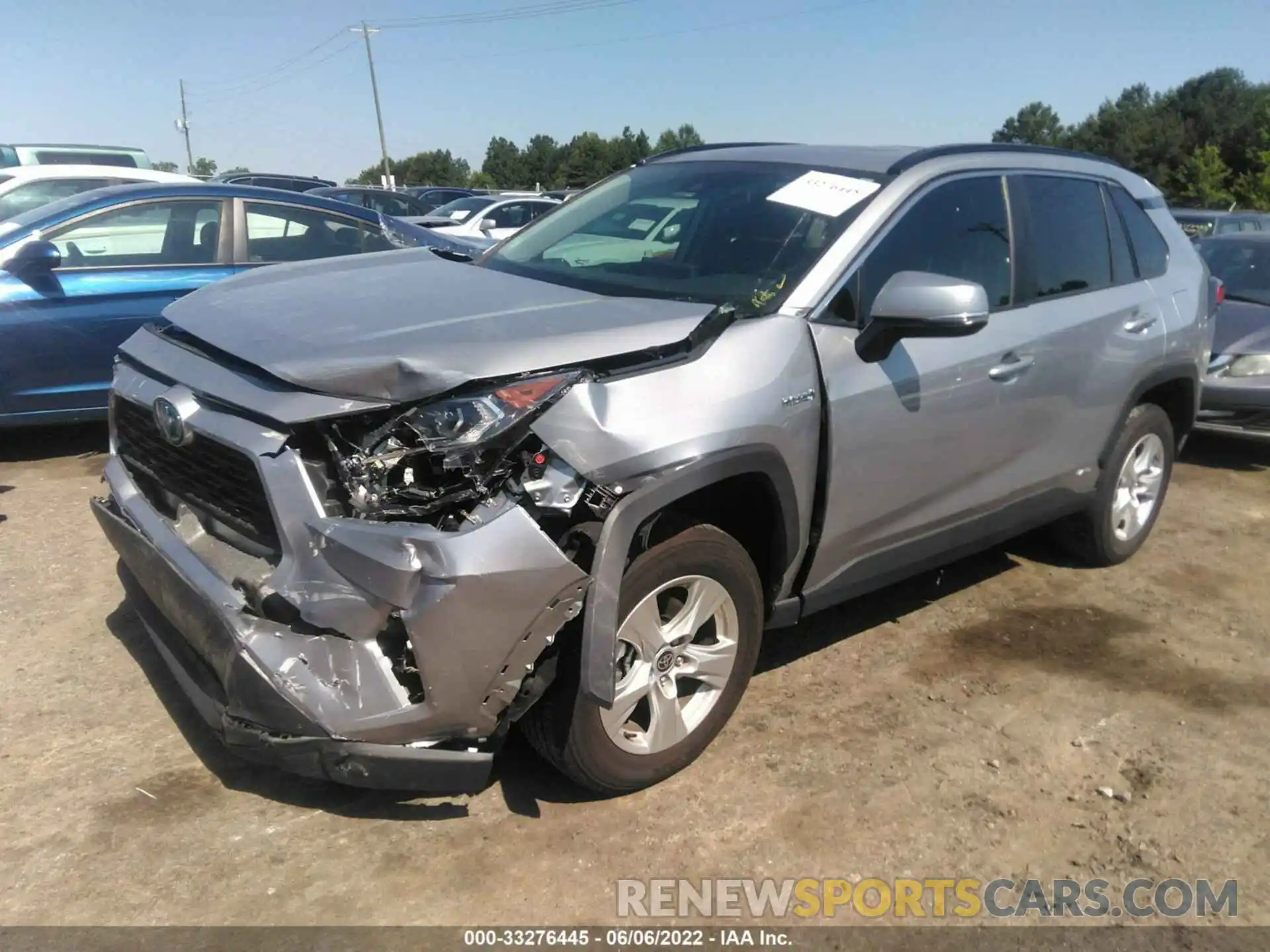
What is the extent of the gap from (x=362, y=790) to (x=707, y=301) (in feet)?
5.97

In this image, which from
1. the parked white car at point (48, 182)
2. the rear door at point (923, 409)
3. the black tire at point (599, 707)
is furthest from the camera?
the parked white car at point (48, 182)

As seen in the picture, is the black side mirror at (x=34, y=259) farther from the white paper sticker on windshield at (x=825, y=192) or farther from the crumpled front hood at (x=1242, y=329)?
the crumpled front hood at (x=1242, y=329)

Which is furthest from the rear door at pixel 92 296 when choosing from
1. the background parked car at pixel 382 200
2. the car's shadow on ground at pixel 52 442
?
the background parked car at pixel 382 200

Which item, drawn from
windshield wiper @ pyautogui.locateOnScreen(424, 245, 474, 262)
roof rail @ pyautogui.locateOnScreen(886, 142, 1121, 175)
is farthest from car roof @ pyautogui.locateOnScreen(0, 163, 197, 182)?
roof rail @ pyautogui.locateOnScreen(886, 142, 1121, 175)

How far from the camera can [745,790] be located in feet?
10.2

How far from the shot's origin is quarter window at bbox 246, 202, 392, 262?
Result: 638 cm

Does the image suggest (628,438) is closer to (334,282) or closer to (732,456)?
(732,456)

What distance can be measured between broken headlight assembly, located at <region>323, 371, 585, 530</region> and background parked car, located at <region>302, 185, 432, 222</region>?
14754mm

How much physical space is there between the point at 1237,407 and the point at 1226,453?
2.77 feet

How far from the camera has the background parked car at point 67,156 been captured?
14.2 m

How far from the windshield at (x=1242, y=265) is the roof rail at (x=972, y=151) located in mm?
4148

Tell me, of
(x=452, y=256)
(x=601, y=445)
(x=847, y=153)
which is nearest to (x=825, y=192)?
(x=847, y=153)

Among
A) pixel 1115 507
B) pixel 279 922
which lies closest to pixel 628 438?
pixel 279 922

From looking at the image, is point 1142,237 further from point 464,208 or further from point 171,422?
point 464,208
